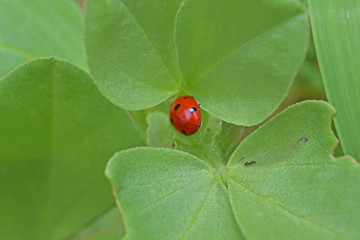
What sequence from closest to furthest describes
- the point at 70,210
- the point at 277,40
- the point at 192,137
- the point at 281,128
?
the point at 277,40 < the point at 281,128 < the point at 192,137 < the point at 70,210

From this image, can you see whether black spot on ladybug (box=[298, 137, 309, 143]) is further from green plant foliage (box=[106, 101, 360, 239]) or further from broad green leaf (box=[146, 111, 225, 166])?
broad green leaf (box=[146, 111, 225, 166])

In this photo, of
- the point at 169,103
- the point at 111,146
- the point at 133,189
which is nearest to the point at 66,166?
the point at 111,146

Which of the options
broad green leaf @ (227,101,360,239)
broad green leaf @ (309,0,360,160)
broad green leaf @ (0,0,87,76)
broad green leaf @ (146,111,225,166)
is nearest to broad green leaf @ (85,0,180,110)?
broad green leaf @ (146,111,225,166)

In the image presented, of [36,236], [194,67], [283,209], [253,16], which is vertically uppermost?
[253,16]

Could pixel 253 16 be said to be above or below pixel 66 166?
above

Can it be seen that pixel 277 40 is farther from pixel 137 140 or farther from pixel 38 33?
pixel 38 33

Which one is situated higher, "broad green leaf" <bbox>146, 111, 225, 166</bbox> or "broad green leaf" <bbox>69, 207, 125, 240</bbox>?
"broad green leaf" <bbox>146, 111, 225, 166</bbox>

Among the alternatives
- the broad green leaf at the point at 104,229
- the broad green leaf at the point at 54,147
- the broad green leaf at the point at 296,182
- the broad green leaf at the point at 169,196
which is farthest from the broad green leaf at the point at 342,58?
the broad green leaf at the point at 104,229
